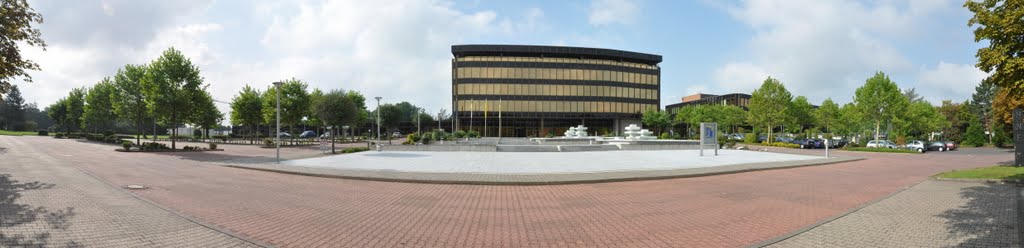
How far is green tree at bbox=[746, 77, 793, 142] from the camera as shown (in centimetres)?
5528

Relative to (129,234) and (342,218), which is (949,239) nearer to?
(342,218)

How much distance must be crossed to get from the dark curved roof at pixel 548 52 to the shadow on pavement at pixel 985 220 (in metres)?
78.4

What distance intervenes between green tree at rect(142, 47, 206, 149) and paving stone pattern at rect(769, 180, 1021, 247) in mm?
38416

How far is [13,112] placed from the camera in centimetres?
9481

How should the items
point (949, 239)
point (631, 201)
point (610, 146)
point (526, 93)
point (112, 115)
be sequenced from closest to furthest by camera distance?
1. point (949, 239)
2. point (631, 201)
3. point (610, 146)
4. point (112, 115)
5. point (526, 93)

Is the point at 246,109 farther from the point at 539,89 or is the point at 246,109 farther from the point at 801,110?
the point at 801,110

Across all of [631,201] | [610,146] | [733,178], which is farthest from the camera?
[610,146]

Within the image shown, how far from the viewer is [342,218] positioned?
27.2ft

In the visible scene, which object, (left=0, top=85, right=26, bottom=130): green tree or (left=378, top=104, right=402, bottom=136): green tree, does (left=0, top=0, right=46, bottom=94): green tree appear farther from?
(left=0, top=85, right=26, bottom=130): green tree

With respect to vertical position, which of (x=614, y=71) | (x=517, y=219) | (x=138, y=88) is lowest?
(x=517, y=219)

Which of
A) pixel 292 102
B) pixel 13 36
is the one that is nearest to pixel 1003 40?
pixel 13 36

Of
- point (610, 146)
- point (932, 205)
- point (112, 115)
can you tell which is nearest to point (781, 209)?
Answer: point (932, 205)

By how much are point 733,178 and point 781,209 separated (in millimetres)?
6768

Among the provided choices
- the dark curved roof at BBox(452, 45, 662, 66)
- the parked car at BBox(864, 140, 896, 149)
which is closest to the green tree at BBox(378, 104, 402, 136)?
the dark curved roof at BBox(452, 45, 662, 66)
